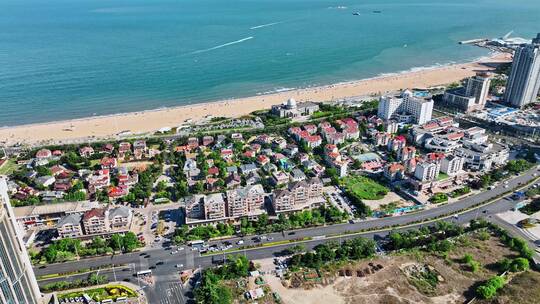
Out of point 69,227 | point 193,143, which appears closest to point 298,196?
point 193,143

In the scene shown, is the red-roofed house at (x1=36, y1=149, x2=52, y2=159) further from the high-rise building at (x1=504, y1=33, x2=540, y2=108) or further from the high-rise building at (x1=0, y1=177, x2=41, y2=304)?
the high-rise building at (x1=504, y1=33, x2=540, y2=108)

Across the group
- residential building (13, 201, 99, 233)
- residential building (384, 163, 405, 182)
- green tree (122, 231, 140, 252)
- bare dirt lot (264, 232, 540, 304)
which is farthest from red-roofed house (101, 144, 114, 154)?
residential building (384, 163, 405, 182)

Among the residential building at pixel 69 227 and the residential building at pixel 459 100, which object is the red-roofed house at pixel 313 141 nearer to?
the residential building at pixel 459 100

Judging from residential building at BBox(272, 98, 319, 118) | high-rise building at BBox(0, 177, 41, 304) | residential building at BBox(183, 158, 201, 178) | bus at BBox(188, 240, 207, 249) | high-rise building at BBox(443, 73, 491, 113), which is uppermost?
high-rise building at BBox(0, 177, 41, 304)

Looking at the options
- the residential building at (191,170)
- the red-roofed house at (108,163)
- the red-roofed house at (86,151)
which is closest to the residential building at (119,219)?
the residential building at (191,170)

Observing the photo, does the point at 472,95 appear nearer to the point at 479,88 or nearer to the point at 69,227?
the point at 479,88

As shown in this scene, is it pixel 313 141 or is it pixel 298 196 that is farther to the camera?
pixel 313 141

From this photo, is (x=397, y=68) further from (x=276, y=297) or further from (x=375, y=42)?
(x=276, y=297)
